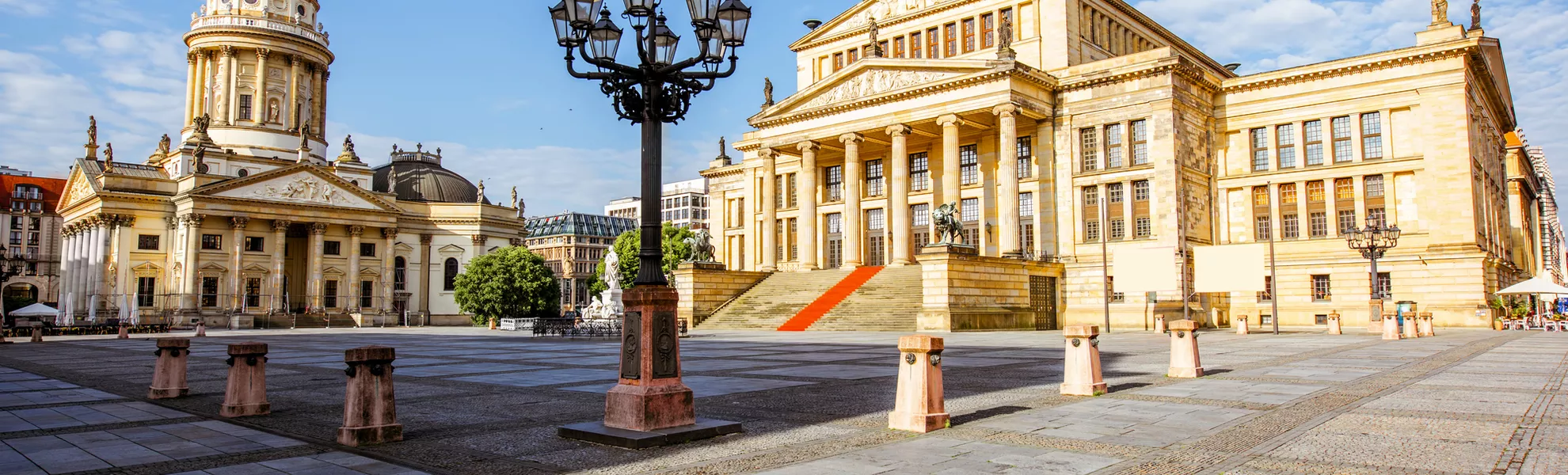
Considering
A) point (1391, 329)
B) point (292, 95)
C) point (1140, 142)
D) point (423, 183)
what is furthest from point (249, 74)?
point (1391, 329)

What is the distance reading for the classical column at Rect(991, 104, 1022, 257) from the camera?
45.6 meters

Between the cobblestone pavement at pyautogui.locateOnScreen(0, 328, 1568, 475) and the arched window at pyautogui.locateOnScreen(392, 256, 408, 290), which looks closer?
the cobblestone pavement at pyautogui.locateOnScreen(0, 328, 1568, 475)

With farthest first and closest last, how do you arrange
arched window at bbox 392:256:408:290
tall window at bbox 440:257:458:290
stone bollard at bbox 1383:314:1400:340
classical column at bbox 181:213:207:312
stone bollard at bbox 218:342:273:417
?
tall window at bbox 440:257:458:290, arched window at bbox 392:256:408:290, classical column at bbox 181:213:207:312, stone bollard at bbox 1383:314:1400:340, stone bollard at bbox 218:342:273:417

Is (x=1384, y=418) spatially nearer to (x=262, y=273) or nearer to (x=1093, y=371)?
(x=1093, y=371)

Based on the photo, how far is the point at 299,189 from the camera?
71438 mm

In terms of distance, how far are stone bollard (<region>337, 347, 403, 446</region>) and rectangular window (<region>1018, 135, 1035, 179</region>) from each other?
144ft

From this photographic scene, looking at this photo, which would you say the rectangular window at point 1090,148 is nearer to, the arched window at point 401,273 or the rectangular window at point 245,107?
the arched window at point 401,273

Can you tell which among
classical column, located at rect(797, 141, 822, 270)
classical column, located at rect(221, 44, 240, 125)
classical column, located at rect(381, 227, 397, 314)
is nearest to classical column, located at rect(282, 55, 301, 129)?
classical column, located at rect(221, 44, 240, 125)

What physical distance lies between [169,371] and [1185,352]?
1575 cm

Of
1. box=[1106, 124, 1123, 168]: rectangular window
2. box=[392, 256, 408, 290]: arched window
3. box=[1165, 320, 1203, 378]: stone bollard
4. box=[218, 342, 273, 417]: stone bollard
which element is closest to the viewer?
box=[218, 342, 273, 417]: stone bollard

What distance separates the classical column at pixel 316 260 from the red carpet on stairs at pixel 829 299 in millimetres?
44415

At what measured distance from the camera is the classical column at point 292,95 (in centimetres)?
7925

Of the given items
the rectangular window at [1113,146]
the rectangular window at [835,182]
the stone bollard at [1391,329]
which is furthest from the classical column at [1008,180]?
the stone bollard at [1391,329]

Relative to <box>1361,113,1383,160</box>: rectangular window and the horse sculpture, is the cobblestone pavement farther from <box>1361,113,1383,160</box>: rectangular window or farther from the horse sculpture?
<box>1361,113,1383,160</box>: rectangular window
